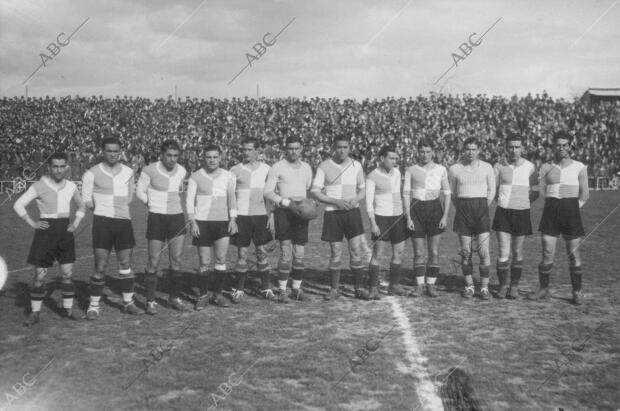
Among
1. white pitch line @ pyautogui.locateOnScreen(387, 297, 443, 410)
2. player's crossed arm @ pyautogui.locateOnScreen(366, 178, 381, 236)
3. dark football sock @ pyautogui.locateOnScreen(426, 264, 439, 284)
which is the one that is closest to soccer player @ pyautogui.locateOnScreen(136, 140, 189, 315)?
player's crossed arm @ pyautogui.locateOnScreen(366, 178, 381, 236)

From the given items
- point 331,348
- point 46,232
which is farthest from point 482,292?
point 46,232

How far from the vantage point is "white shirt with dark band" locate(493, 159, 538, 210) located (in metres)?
6.59

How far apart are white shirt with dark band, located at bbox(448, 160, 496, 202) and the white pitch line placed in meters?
1.86

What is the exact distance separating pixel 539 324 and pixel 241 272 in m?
3.57

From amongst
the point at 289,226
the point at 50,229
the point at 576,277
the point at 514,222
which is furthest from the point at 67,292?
the point at 576,277

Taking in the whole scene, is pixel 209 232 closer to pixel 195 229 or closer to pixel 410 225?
pixel 195 229

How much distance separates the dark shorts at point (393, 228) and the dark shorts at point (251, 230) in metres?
1.48

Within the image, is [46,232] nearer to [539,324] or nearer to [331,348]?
[331,348]

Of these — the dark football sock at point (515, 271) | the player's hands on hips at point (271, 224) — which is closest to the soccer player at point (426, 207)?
the dark football sock at point (515, 271)

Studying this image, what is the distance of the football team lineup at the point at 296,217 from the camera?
5.88 meters

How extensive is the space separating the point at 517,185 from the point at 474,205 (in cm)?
59

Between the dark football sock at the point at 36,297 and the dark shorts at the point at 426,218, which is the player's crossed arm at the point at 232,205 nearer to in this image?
the dark football sock at the point at 36,297

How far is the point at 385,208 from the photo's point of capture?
22.0ft

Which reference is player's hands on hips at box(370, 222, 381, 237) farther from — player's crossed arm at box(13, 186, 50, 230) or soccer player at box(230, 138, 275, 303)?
player's crossed arm at box(13, 186, 50, 230)
